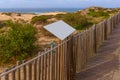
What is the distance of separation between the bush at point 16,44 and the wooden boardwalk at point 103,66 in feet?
9.71

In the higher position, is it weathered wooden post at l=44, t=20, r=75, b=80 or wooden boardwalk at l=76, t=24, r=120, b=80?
weathered wooden post at l=44, t=20, r=75, b=80

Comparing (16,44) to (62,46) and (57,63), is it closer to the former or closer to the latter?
(62,46)

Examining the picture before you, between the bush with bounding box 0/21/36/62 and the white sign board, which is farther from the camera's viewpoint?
the bush with bounding box 0/21/36/62

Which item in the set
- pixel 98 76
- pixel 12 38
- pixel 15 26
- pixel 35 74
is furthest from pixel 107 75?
pixel 15 26

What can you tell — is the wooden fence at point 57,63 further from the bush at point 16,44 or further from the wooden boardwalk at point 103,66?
the bush at point 16,44

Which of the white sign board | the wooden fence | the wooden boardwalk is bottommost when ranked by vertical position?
the wooden boardwalk

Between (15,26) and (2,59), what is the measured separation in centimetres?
267

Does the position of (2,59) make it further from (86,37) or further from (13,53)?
(86,37)

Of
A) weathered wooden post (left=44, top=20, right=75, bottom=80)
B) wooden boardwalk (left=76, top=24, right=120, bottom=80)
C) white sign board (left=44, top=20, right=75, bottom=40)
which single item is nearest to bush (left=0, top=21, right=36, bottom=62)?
wooden boardwalk (left=76, top=24, right=120, bottom=80)

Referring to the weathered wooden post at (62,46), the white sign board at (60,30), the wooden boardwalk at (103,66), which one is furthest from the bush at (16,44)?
the white sign board at (60,30)

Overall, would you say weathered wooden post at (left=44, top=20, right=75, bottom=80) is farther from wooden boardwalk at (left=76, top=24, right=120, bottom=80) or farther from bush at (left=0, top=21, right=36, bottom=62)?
bush at (left=0, top=21, right=36, bottom=62)

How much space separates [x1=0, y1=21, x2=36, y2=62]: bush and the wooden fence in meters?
3.68

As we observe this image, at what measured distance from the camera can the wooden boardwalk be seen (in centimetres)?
966

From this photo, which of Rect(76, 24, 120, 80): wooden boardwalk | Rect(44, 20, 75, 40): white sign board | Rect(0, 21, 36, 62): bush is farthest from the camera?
Rect(0, 21, 36, 62): bush
